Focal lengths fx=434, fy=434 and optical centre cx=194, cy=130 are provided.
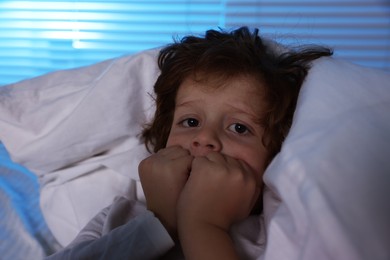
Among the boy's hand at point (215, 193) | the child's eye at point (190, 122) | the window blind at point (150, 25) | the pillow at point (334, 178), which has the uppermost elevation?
the pillow at point (334, 178)

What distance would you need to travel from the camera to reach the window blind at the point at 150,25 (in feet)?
6.20

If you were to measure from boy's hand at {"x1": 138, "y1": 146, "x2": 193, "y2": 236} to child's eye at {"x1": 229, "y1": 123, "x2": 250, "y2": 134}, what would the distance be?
0.33 ft

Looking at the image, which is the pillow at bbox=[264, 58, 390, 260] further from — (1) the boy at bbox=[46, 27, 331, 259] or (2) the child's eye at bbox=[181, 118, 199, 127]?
(2) the child's eye at bbox=[181, 118, 199, 127]

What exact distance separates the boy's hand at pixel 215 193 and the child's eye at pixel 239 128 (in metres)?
0.09

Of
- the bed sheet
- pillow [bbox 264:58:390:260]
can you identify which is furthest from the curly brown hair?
the bed sheet

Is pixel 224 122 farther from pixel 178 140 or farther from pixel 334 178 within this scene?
pixel 334 178

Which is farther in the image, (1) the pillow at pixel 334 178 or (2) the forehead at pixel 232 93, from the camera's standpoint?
(2) the forehead at pixel 232 93

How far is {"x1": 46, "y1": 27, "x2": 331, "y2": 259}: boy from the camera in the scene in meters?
0.70

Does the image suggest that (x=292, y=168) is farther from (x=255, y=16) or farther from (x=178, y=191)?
(x=255, y=16)

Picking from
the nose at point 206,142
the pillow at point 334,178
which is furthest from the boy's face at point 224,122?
the pillow at point 334,178

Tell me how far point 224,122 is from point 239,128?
0.03 meters

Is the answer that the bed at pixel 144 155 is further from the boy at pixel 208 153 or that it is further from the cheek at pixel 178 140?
the cheek at pixel 178 140

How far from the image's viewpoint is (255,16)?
1990mm

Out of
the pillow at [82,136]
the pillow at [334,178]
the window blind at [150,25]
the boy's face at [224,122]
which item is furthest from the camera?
the window blind at [150,25]
